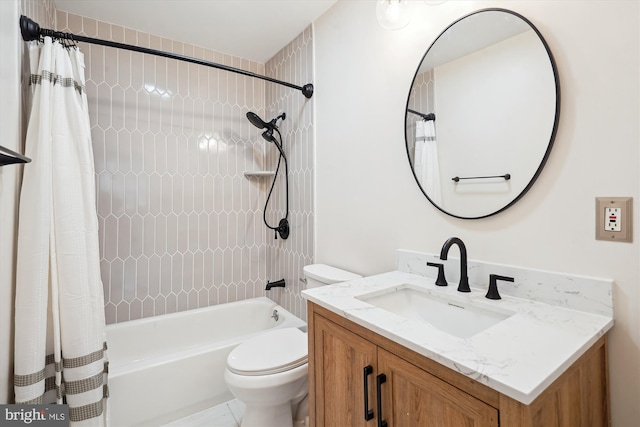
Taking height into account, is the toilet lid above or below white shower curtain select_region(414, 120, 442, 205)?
below

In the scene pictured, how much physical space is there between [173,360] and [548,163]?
6.54 ft

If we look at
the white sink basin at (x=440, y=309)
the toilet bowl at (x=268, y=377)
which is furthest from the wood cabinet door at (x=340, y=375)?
the toilet bowl at (x=268, y=377)

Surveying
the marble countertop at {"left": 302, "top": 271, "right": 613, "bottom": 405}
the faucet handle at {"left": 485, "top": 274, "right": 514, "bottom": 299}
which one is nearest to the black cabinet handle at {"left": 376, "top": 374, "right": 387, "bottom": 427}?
the marble countertop at {"left": 302, "top": 271, "right": 613, "bottom": 405}

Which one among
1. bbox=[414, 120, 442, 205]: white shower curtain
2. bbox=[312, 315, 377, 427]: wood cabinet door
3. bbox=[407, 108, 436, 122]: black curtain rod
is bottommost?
bbox=[312, 315, 377, 427]: wood cabinet door

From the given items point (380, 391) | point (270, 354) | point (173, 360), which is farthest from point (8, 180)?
point (380, 391)

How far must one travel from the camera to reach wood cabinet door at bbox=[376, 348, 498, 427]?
0.64 metres

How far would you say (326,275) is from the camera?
1676mm

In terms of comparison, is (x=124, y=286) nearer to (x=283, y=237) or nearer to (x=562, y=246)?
(x=283, y=237)

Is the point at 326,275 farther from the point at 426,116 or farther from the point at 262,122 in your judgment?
the point at 262,122

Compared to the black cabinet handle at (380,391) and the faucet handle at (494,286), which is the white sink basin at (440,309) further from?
the black cabinet handle at (380,391)

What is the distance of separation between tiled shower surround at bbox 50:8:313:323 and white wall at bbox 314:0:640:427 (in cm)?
48

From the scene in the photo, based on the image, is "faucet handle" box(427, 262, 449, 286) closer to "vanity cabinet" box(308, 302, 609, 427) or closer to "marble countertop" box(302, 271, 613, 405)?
"marble countertop" box(302, 271, 613, 405)

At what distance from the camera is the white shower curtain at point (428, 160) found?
1.30 metres

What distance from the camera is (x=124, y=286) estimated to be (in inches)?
84.0
